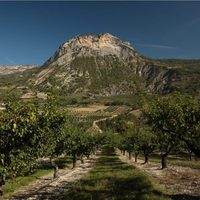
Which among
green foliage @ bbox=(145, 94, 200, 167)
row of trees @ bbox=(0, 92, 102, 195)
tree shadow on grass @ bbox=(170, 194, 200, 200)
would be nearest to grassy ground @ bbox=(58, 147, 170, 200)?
tree shadow on grass @ bbox=(170, 194, 200, 200)

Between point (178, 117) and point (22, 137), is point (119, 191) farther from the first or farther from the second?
point (22, 137)

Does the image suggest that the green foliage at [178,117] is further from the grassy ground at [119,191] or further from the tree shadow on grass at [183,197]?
the grassy ground at [119,191]

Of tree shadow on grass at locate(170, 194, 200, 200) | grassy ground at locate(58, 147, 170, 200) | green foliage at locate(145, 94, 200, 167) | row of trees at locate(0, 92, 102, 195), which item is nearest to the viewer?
row of trees at locate(0, 92, 102, 195)

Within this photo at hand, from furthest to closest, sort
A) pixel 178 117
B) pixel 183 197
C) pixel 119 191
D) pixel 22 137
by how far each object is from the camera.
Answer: pixel 119 191
pixel 183 197
pixel 178 117
pixel 22 137

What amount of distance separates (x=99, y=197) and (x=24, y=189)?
1414 centimetres

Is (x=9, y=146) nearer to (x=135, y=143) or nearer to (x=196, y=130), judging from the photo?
(x=196, y=130)

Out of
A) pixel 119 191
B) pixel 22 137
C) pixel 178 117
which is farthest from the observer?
pixel 119 191

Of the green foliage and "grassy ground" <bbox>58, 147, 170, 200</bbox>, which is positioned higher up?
the green foliage

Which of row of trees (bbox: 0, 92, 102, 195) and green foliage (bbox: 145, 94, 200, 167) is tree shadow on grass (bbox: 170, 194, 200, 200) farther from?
row of trees (bbox: 0, 92, 102, 195)

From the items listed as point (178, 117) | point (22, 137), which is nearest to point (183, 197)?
point (178, 117)

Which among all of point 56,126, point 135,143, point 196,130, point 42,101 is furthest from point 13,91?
point 135,143

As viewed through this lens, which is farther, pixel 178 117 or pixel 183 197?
pixel 183 197

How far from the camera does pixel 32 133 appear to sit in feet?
78.8

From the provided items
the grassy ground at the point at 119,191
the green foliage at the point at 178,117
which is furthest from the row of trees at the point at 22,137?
the green foliage at the point at 178,117
